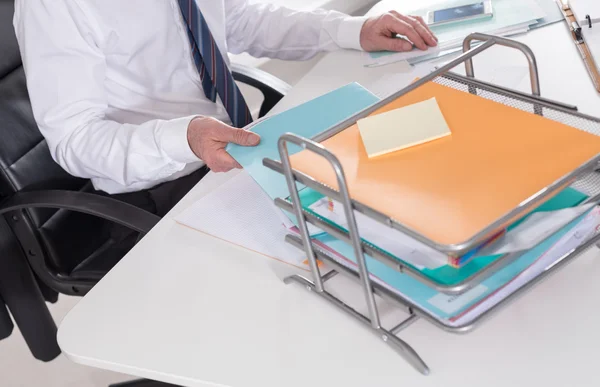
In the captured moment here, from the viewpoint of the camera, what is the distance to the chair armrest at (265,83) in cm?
176

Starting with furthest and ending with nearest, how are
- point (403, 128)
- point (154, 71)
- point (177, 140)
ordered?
point (154, 71) < point (177, 140) < point (403, 128)

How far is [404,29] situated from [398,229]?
35.2 inches

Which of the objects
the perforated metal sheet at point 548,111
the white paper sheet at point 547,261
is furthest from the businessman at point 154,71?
the white paper sheet at point 547,261

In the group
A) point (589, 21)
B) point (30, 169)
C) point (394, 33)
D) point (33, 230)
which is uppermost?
point (589, 21)

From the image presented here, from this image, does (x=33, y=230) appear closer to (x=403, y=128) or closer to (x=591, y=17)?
A: (x=403, y=128)

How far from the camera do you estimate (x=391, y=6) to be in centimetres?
186

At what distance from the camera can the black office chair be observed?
1.49m

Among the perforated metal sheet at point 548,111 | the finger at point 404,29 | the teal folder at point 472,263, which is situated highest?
the perforated metal sheet at point 548,111

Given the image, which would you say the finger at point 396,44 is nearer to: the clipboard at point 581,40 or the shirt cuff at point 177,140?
the clipboard at point 581,40

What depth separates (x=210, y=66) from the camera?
1.62m

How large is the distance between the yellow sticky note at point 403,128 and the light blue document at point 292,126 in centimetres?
11

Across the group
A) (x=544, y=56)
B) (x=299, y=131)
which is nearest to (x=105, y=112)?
(x=299, y=131)

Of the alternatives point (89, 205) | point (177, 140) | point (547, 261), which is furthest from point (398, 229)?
point (89, 205)

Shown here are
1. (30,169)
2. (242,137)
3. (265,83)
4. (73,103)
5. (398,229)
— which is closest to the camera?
(398,229)
